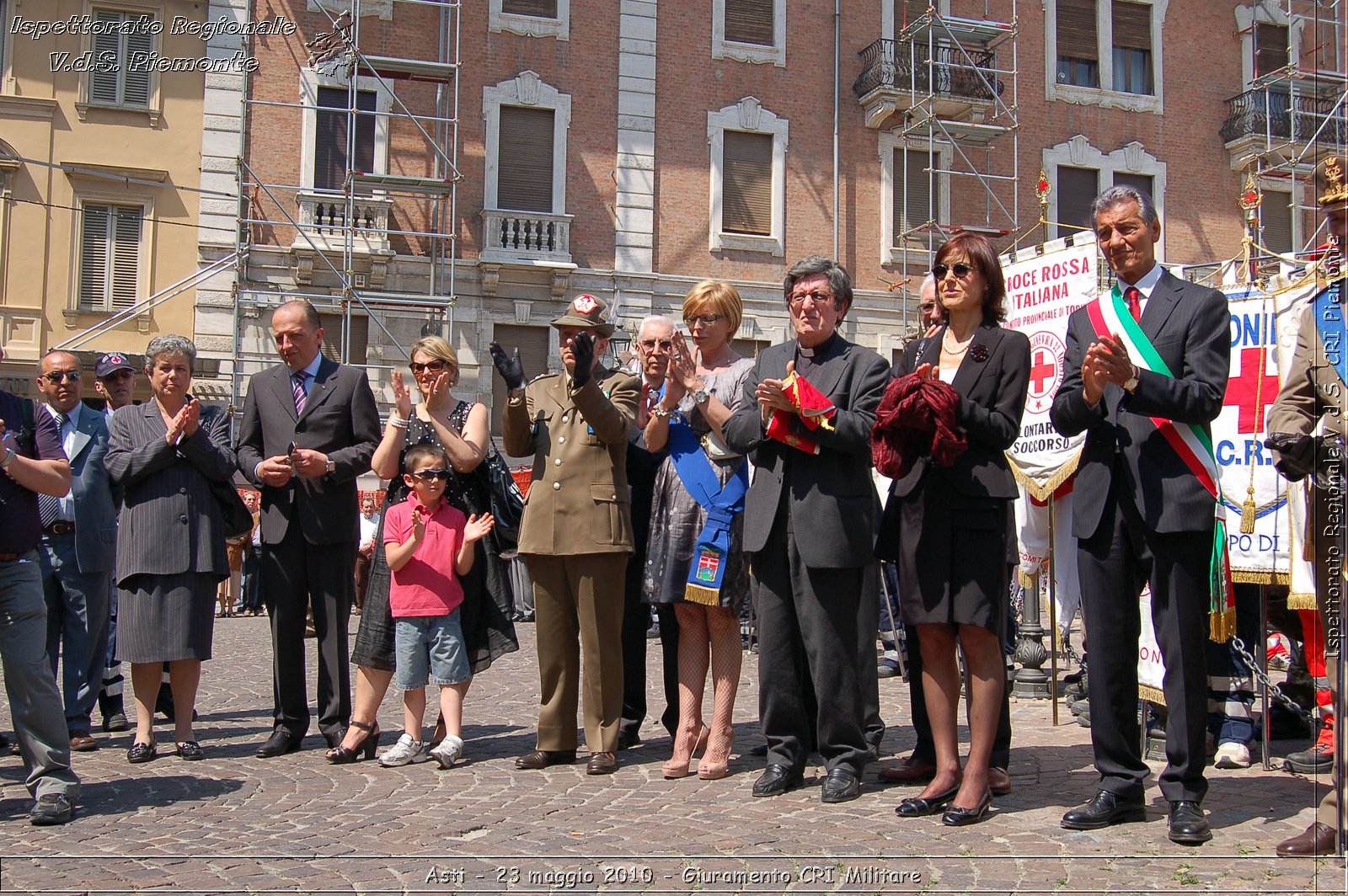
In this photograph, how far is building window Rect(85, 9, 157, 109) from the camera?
22.0 metres

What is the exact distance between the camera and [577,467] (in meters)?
6.06

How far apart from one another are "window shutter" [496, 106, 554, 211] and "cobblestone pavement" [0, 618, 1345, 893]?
1843cm

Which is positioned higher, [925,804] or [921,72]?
[921,72]

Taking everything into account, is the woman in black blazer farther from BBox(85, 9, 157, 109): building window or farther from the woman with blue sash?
BBox(85, 9, 157, 109): building window

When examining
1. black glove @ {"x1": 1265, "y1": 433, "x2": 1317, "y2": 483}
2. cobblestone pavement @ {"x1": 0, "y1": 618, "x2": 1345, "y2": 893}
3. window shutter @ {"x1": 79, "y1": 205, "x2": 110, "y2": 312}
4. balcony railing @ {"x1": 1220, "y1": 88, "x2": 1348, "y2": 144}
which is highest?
balcony railing @ {"x1": 1220, "y1": 88, "x2": 1348, "y2": 144}

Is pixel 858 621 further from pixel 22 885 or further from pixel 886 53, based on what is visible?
pixel 886 53

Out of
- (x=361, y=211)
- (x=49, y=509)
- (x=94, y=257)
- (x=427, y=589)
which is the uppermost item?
(x=361, y=211)

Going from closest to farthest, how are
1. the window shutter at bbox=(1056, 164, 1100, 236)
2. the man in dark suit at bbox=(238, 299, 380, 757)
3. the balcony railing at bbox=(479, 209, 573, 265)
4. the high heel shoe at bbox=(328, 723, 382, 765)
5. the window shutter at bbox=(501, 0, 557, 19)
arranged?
the high heel shoe at bbox=(328, 723, 382, 765) → the man in dark suit at bbox=(238, 299, 380, 757) → the balcony railing at bbox=(479, 209, 573, 265) → the window shutter at bbox=(501, 0, 557, 19) → the window shutter at bbox=(1056, 164, 1100, 236)

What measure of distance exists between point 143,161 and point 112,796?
1929cm

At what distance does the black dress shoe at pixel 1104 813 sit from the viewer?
4.58 meters

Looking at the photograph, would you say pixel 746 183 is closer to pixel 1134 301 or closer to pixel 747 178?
pixel 747 178

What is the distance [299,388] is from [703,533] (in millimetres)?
2493

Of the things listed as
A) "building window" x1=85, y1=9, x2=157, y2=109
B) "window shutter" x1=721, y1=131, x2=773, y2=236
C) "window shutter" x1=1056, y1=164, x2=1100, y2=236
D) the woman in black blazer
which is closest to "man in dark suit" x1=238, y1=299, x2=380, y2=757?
the woman in black blazer

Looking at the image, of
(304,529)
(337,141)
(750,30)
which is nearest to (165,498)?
(304,529)
